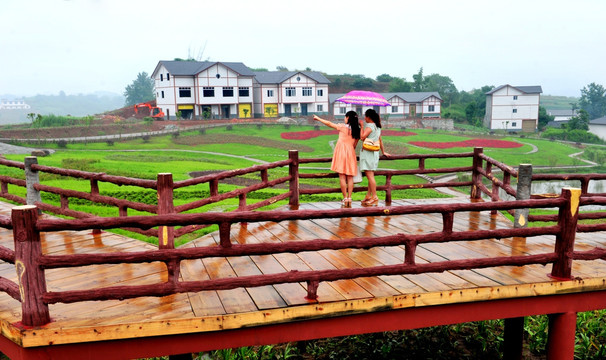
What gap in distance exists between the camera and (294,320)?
437 cm

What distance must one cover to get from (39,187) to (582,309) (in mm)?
7997

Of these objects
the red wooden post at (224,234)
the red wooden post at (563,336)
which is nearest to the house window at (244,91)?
the red wooden post at (224,234)

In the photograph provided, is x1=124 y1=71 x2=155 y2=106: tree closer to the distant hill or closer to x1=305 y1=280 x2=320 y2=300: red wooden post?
x1=305 y1=280 x2=320 y2=300: red wooden post

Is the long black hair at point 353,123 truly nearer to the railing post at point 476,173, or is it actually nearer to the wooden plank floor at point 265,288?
the wooden plank floor at point 265,288

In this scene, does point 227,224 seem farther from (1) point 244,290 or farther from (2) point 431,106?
(2) point 431,106

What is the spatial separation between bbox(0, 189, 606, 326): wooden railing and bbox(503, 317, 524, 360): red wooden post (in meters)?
1.89

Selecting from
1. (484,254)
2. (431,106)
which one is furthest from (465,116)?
(484,254)

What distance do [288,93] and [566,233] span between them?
179 feet

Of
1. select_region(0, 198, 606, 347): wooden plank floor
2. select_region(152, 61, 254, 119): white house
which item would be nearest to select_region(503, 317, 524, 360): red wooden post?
select_region(0, 198, 606, 347): wooden plank floor

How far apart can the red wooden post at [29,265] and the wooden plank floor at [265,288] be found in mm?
146

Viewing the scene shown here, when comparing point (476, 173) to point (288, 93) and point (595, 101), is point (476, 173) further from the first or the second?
point (595, 101)

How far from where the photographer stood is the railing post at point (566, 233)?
4.91 meters

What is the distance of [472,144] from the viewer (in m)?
45.0

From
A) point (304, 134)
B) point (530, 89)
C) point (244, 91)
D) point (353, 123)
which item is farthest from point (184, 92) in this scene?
point (353, 123)
